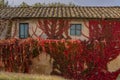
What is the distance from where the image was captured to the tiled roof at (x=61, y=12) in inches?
1170

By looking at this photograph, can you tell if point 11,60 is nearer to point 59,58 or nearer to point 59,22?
point 59,58

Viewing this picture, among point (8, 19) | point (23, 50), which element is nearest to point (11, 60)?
point (23, 50)

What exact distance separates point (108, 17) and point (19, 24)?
776 centimetres

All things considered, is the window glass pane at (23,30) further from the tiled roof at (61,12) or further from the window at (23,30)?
the tiled roof at (61,12)

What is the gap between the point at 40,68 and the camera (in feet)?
80.2

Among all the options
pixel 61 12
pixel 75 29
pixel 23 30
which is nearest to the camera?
pixel 75 29

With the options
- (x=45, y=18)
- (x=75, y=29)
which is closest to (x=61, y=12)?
(x=45, y=18)

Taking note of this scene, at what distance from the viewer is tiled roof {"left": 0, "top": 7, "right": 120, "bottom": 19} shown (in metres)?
29.7

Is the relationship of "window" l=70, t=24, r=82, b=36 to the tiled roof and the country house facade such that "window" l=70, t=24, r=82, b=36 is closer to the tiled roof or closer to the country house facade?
the country house facade

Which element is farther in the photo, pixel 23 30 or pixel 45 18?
pixel 23 30

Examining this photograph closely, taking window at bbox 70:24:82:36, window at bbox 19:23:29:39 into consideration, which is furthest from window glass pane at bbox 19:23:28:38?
window at bbox 70:24:82:36

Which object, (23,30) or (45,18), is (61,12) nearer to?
(45,18)

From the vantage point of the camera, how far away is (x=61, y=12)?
3125cm

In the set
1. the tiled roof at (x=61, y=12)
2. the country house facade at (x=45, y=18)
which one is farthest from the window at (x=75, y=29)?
the tiled roof at (x=61, y=12)
